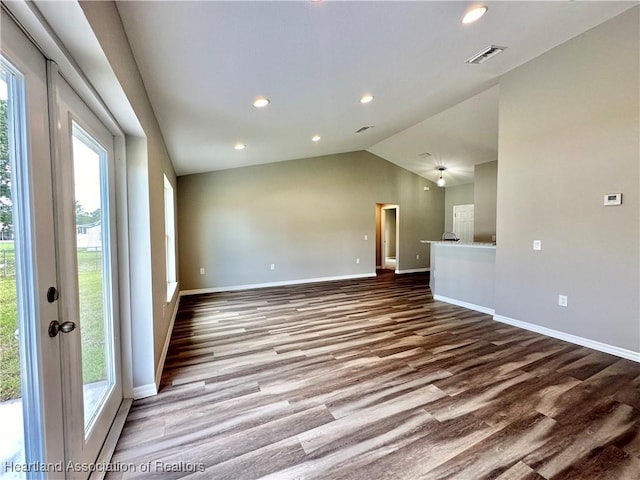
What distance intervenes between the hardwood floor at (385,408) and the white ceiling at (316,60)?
8.04 feet

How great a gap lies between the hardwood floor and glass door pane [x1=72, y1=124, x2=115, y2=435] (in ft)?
1.28

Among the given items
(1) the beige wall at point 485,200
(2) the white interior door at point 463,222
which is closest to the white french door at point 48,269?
(1) the beige wall at point 485,200

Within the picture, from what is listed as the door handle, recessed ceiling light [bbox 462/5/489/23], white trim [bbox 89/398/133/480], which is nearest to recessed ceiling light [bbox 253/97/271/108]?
recessed ceiling light [bbox 462/5/489/23]

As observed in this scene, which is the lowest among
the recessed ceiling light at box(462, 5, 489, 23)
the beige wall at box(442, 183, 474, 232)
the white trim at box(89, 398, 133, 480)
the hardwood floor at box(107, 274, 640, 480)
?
the hardwood floor at box(107, 274, 640, 480)

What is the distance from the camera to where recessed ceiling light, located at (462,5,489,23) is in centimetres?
220

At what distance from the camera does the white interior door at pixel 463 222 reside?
26.6 ft

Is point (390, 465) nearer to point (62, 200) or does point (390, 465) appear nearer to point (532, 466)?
point (532, 466)

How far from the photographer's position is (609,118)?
2762 millimetres

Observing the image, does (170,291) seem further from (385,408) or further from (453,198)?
(453,198)

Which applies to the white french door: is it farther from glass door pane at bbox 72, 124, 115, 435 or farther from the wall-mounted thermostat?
the wall-mounted thermostat

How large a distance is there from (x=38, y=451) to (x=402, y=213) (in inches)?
321

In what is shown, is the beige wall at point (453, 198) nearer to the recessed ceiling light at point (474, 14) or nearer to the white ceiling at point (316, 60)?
the white ceiling at point (316, 60)

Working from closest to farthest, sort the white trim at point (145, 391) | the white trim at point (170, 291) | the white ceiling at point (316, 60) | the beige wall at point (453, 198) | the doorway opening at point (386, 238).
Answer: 1. the white ceiling at point (316, 60)
2. the white trim at point (145, 391)
3. the white trim at point (170, 291)
4. the beige wall at point (453, 198)
5. the doorway opening at point (386, 238)

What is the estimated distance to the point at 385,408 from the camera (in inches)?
77.7
